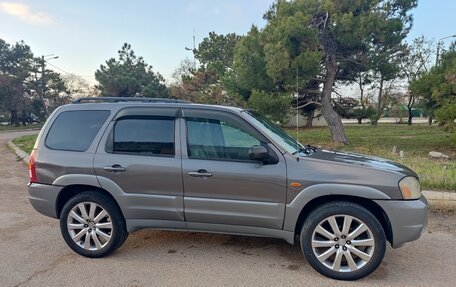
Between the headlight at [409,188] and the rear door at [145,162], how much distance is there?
223cm

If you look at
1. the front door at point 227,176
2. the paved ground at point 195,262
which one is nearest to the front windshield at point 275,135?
the front door at point 227,176

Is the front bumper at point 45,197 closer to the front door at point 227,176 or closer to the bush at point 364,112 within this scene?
the front door at point 227,176

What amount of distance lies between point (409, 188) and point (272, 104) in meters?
9.53

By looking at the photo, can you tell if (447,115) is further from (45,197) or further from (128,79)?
(128,79)

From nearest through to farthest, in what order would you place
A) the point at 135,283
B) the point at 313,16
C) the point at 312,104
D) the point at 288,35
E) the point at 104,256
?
the point at 135,283, the point at 104,256, the point at 288,35, the point at 313,16, the point at 312,104

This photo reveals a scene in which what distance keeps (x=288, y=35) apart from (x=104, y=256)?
1046 centimetres

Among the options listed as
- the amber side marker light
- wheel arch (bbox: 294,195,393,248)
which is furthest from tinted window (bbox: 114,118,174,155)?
wheel arch (bbox: 294,195,393,248)

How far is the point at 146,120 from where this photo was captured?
→ 3.73 metres

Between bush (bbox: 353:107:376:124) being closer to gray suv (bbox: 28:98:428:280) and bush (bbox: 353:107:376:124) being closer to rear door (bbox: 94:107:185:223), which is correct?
gray suv (bbox: 28:98:428:280)

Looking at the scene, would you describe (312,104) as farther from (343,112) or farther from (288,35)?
(288,35)

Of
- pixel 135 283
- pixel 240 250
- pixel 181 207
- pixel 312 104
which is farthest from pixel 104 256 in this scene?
pixel 312 104

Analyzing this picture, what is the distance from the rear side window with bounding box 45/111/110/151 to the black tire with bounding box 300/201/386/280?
8.54 ft

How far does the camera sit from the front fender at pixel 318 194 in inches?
124

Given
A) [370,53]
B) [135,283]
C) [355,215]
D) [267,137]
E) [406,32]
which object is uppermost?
[406,32]
